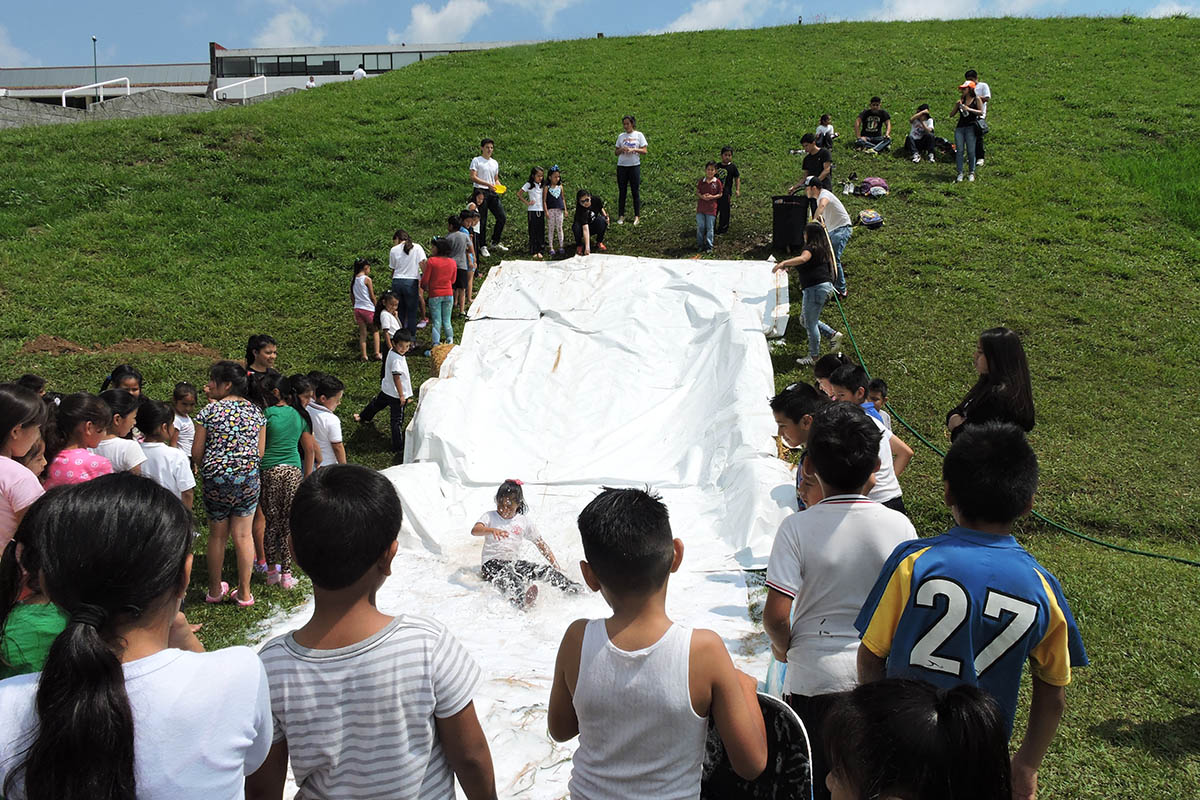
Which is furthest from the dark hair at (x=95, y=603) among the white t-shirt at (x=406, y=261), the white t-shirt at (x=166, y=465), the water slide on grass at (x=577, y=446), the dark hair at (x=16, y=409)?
the white t-shirt at (x=406, y=261)

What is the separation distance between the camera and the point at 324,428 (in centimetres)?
642

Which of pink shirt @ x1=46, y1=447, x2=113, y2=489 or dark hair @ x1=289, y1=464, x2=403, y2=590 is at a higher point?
dark hair @ x1=289, y1=464, x2=403, y2=590

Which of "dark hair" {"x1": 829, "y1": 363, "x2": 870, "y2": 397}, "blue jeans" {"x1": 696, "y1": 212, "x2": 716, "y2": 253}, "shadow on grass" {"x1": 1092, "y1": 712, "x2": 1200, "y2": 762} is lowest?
"shadow on grass" {"x1": 1092, "y1": 712, "x2": 1200, "y2": 762}

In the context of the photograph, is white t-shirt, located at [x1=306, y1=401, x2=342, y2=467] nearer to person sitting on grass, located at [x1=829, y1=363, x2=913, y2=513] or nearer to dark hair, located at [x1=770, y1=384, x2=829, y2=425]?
dark hair, located at [x1=770, y1=384, x2=829, y2=425]

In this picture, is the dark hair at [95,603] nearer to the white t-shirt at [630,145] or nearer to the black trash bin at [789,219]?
the black trash bin at [789,219]

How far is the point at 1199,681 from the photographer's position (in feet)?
14.2

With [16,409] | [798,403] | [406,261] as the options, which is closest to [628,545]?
[798,403]

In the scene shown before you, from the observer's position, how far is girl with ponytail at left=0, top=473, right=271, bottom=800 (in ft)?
4.94

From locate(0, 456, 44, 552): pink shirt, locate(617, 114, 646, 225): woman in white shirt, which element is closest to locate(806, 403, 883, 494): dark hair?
locate(0, 456, 44, 552): pink shirt

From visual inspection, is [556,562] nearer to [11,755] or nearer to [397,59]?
[11,755]

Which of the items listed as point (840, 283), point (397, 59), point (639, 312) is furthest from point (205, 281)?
point (397, 59)

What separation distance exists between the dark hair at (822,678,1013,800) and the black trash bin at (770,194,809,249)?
11084mm

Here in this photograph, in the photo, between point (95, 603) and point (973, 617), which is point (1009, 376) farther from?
point (95, 603)

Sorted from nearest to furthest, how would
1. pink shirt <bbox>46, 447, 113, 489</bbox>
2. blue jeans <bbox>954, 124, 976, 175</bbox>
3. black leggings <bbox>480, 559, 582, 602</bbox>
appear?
pink shirt <bbox>46, 447, 113, 489</bbox>, black leggings <bbox>480, 559, 582, 602</bbox>, blue jeans <bbox>954, 124, 976, 175</bbox>
